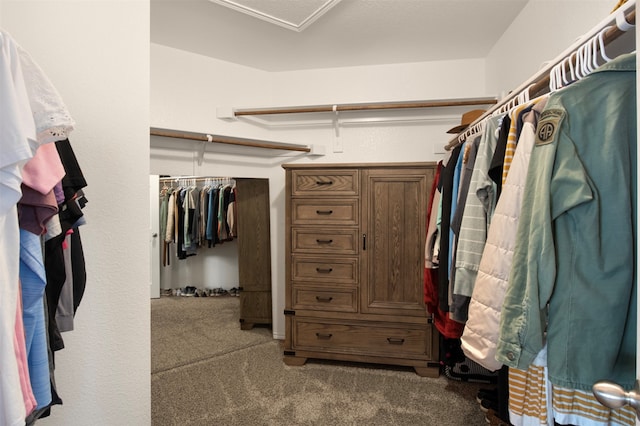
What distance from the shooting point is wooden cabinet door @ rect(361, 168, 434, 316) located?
2.46m

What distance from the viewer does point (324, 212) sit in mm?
2562

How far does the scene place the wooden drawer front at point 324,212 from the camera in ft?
8.30

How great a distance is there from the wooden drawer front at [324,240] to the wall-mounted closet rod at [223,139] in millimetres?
728

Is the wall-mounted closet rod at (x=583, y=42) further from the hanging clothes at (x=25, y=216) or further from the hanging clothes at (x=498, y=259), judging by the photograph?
the hanging clothes at (x=25, y=216)

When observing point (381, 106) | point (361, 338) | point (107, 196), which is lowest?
point (361, 338)

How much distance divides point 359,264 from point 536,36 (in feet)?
5.70

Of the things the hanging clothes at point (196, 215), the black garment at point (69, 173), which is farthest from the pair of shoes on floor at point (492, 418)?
the hanging clothes at point (196, 215)

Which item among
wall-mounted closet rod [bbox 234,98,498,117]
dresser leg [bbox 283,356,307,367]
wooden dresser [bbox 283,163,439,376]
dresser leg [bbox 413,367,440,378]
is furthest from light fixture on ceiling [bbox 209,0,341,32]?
dresser leg [bbox 413,367,440,378]

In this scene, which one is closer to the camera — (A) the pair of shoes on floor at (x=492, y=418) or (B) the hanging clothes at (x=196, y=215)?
(A) the pair of shoes on floor at (x=492, y=418)

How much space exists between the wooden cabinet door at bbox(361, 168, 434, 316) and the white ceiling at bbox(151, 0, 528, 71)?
3.15 feet

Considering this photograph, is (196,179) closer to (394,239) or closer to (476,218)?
(394,239)

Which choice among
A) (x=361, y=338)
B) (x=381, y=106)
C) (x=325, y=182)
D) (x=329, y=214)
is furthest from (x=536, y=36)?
(x=361, y=338)

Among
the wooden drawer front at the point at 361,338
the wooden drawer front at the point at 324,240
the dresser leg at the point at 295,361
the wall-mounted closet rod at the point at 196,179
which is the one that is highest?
the wall-mounted closet rod at the point at 196,179

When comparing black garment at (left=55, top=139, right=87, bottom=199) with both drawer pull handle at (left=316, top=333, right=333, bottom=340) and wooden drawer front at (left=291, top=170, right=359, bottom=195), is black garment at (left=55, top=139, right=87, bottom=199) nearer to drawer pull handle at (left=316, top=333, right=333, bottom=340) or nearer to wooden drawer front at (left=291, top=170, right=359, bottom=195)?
wooden drawer front at (left=291, top=170, right=359, bottom=195)
